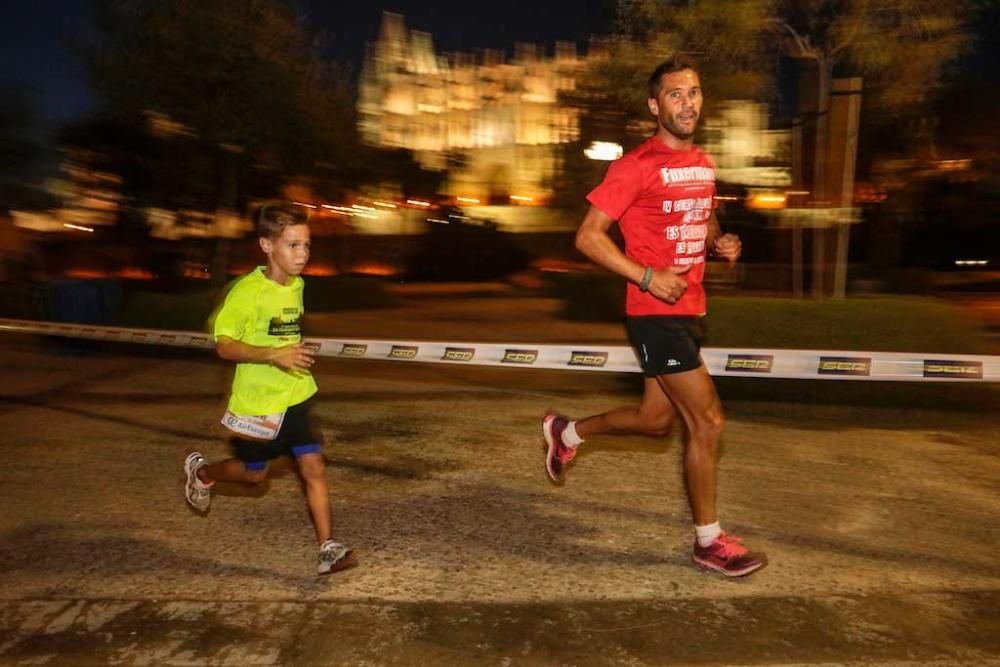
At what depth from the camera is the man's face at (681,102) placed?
418 cm

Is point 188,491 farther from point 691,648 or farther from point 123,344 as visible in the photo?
point 123,344

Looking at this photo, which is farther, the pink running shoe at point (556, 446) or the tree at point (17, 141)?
the tree at point (17, 141)

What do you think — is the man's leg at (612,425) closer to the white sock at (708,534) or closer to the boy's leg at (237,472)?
the white sock at (708,534)

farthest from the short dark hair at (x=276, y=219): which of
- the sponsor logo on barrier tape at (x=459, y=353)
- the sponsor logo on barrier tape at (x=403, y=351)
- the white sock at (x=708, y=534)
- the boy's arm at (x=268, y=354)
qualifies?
the sponsor logo on barrier tape at (x=403, y=351)

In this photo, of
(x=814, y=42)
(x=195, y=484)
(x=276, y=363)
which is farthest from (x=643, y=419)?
(x=814, y=42)

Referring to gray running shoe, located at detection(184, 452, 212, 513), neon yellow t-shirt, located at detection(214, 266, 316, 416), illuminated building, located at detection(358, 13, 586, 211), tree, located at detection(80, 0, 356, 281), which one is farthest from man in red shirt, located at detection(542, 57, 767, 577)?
illuminated building, located at detection(358, 13, 586, 211)

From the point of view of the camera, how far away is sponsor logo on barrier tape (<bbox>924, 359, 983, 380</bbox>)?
6492mm

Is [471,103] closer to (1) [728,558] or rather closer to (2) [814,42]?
(2) [814,42]

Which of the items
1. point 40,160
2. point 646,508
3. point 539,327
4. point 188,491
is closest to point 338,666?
point 188,491

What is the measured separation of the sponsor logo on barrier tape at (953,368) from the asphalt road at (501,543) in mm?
565

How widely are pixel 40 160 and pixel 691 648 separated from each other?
2242cm

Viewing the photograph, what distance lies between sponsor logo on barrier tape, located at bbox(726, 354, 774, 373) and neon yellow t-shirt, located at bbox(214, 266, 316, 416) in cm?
347

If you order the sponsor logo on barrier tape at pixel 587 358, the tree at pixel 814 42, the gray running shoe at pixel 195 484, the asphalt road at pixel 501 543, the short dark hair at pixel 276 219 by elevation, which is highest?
the tree at pixel 814 42

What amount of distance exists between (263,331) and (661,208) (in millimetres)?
1743
